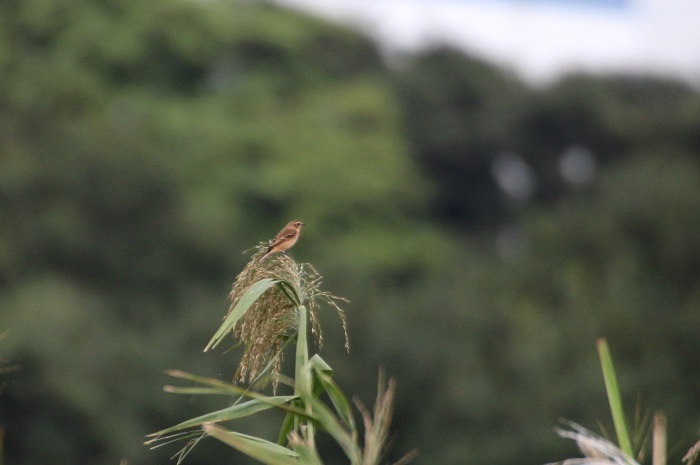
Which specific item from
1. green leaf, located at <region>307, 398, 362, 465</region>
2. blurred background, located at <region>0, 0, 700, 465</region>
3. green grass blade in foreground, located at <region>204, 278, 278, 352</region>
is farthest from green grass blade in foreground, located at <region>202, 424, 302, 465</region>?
blurred background, located at <region>0, 0, 700, 465</region>

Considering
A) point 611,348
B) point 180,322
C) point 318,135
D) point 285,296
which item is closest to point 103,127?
point 318,135

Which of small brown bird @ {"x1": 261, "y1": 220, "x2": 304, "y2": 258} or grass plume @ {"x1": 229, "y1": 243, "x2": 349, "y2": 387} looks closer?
grass plume @ {"x1": 229, "y1": 243, "x2": 349, "y2": 387}

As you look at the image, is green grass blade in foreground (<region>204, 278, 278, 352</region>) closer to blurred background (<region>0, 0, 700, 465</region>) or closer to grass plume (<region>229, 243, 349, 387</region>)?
grass plume (<region>229, 243, 349, 387</region>)

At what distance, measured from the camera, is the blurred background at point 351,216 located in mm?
32656

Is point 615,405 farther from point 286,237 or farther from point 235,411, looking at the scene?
point 286,237

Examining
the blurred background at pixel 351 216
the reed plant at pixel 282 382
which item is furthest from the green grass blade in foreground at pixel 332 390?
the blurred background at pixel 351 216

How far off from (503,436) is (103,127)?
23.2 meters

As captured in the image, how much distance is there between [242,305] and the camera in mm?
3676

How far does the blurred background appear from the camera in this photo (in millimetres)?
32656

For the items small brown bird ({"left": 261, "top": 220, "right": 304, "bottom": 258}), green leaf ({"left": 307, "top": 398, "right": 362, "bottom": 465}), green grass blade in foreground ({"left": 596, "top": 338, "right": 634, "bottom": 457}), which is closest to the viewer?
green leaf ({"left": 307, "top": 398, "right": 362, "bottom": 465})

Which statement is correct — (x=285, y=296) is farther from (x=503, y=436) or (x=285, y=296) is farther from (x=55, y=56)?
(x=55, y=56)

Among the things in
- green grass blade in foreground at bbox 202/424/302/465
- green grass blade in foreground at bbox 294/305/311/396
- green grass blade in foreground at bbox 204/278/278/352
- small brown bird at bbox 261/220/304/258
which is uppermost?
small brown bird at bbox 261/220/304/258

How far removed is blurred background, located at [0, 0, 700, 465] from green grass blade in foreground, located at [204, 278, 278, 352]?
49.5 ft

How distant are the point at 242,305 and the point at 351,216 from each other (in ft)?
170
